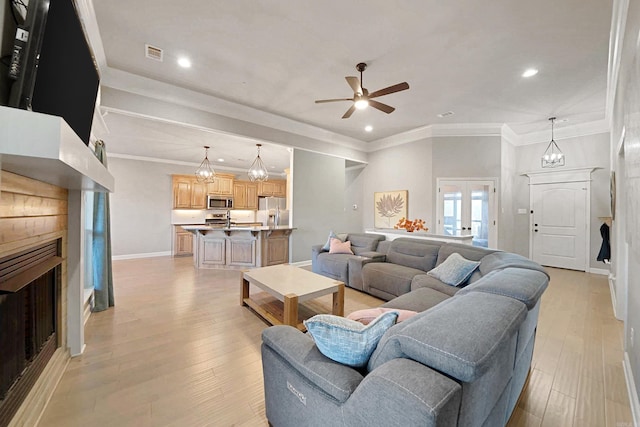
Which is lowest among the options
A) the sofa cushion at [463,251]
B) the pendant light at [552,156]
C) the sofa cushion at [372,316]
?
the sofa cushion at [372,316]

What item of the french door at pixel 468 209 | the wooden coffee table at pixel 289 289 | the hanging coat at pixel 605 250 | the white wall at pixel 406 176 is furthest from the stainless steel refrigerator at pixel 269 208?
the hanging coat at pixel 605 250

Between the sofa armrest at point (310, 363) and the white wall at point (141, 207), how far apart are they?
23.2 feet

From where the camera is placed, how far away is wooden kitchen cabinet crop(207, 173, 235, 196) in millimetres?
8008

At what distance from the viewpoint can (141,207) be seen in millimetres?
6895

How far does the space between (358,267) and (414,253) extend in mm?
862

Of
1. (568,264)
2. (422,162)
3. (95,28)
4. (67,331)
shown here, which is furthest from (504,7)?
(568,264)

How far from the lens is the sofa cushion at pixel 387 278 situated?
3291 mm

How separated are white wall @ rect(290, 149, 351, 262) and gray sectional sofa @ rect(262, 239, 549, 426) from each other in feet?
14.2

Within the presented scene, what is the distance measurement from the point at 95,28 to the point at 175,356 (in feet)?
11.2

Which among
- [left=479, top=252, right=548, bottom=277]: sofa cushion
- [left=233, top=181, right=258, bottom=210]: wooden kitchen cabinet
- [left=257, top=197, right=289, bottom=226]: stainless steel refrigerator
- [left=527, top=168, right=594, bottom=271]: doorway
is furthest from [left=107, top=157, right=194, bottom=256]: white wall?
[left=527, top=168, right=594, bottom=271]: doorway

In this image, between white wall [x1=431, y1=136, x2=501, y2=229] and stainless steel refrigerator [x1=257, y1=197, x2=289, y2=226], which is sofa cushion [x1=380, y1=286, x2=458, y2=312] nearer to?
white wall [x1=431, y1=136, x2=501, y2=229]

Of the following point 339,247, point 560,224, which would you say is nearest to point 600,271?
point 560,224

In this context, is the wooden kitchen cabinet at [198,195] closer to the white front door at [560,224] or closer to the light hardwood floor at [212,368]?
the light hardwood floor at [212,368]

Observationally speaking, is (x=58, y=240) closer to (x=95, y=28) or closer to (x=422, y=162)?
(x=95, y=28)
